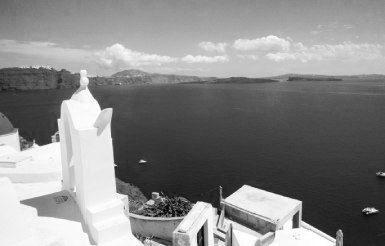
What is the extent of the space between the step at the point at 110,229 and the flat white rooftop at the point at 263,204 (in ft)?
39.3

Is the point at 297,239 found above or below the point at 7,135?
below

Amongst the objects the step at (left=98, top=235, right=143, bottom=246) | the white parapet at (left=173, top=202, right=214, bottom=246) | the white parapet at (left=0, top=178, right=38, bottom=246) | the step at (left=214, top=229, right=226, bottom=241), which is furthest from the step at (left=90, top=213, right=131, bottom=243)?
the step at (left=214, top=229, right=226, bottom=241)

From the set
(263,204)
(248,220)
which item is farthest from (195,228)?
(263,204)

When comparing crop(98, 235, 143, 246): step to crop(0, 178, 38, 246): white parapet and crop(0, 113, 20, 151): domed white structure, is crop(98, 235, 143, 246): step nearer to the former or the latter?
crop(0, 178, 38, 246): white parapet

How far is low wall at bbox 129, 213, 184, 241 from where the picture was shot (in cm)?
1795

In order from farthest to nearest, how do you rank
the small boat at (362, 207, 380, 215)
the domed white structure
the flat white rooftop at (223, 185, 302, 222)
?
the small boat at (362, 207, 380, 215)
the domed white structure
the flat white rooftop at (223, 185, 302, 222)

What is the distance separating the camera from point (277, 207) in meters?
21.0

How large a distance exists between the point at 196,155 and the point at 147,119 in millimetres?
46467

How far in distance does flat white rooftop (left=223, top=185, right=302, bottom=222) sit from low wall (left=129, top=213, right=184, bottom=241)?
5.27m

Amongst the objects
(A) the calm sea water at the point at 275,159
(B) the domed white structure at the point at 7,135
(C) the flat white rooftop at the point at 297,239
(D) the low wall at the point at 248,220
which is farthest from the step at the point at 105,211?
(A) the calm sea water at the point at 275,159

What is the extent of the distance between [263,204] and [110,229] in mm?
14027

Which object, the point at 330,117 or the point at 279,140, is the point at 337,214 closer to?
the point at 279,140

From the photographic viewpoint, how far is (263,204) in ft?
70.5

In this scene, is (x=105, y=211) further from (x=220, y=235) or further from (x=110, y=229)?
(x=220, y=235)
